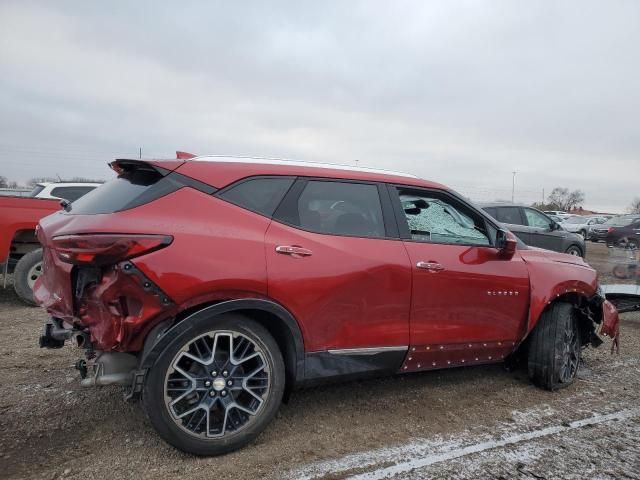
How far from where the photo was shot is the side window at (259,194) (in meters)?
3.03

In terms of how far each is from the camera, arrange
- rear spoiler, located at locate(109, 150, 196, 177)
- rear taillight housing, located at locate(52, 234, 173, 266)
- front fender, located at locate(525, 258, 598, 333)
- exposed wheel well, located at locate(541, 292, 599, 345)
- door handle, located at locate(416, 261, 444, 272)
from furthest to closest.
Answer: exposed wheel well, located at locate(541, 292, 599, 345) → front fender, located at locate(525, 258, 598, 333) → door handle, located at locate(416, 261, 444, 272) → rear spoiler, located at locate(109, 150, 196, 177) → rear taillight housing, located at locate(52, 234, 173, 266)

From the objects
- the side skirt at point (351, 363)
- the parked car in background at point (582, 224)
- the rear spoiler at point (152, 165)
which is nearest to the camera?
the rear spoiler at point (152, 165)

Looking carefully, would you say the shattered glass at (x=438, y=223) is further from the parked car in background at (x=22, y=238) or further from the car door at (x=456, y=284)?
the parked car in background at (x=22, y=238)

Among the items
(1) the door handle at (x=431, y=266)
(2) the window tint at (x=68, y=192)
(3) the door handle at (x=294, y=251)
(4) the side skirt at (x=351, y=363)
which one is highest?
(2) the window tint at (x=68, y=192)

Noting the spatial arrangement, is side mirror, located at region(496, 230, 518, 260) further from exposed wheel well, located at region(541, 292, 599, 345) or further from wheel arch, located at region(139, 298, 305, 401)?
wheel arch, located at region(139, 298, 305, 401)

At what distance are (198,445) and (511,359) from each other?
297 centimetres

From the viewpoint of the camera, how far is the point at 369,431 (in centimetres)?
328

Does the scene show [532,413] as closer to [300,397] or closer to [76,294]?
[300,397]

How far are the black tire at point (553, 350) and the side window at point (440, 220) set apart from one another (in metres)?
0.93

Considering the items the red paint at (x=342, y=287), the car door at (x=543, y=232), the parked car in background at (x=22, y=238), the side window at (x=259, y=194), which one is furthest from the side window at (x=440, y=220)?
the car door at (x=543, y=232)

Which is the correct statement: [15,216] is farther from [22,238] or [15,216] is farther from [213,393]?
[213,393]

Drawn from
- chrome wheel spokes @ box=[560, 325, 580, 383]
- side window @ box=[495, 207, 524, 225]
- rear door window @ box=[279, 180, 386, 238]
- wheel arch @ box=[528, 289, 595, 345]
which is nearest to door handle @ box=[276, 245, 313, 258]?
rear door window @ box=[279, 180, 386, 238]

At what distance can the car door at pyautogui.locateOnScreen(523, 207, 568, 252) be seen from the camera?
12117 mm

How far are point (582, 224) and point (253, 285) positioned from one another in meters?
34.0
